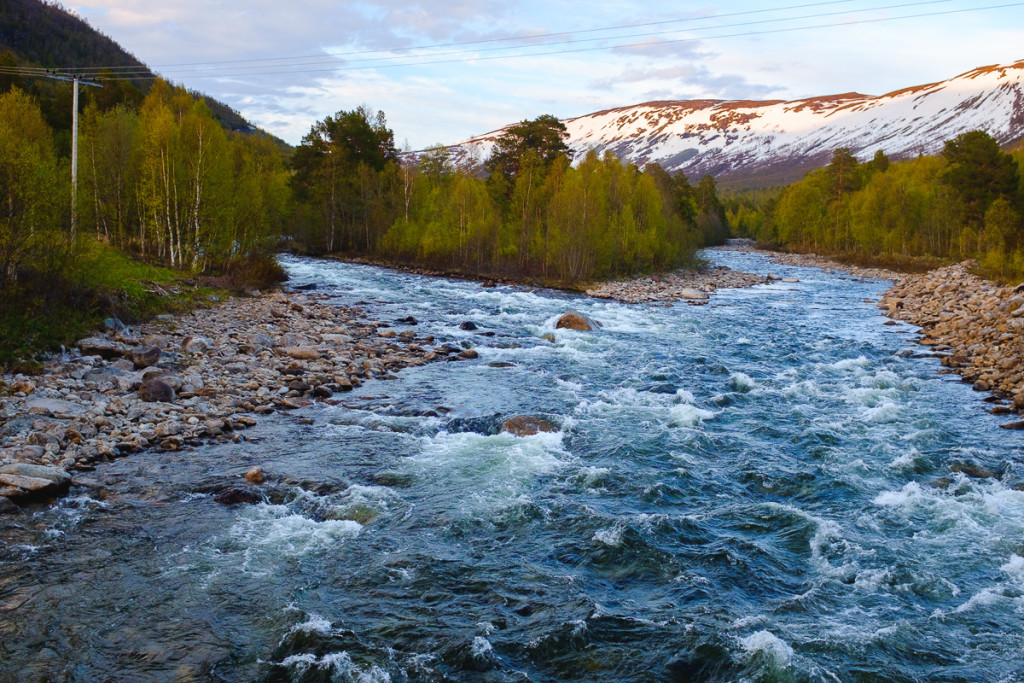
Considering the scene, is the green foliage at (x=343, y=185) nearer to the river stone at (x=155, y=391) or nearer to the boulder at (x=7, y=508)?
the river stone at (x=155, y=391)

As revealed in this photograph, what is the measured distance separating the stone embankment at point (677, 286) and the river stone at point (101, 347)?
95.1ft

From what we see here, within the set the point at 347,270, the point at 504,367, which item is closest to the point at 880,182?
the point at 347,270

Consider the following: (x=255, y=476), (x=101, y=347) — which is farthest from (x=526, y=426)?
(x=101, y=347)

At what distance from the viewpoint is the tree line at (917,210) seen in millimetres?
50969

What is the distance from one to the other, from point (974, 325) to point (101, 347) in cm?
3153

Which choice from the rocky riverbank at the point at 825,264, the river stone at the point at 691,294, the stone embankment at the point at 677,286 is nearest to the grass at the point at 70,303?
the stone embankment at the point at 677,286

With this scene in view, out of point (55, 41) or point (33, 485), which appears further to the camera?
point (55, 41)

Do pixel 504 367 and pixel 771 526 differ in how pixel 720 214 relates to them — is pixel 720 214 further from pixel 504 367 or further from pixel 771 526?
pixel 771 526

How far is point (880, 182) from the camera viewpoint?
79.2 m

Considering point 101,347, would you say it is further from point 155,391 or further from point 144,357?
point 155,391

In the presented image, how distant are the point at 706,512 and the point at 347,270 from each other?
140 feet

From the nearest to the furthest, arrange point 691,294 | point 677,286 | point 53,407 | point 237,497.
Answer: point 237,497
point 53,407
point 691,294
point 677,286

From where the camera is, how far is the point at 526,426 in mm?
15320

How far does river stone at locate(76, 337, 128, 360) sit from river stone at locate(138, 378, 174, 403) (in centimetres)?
241
